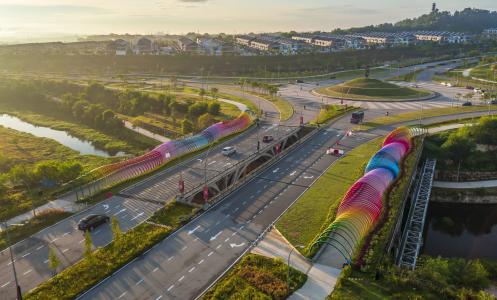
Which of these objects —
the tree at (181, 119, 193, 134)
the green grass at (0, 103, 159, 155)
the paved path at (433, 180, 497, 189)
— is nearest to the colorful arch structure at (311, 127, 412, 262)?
the paved path at (433, 180, 497, 189)

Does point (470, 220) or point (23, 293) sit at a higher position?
point (23, 293)

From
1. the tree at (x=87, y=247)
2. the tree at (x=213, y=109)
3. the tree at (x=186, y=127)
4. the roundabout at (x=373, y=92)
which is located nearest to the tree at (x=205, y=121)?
the tree at (x=186, y=127)

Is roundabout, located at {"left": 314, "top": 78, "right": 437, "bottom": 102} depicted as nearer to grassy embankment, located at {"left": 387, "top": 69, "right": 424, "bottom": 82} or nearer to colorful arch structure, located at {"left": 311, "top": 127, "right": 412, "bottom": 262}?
grassy embankment, located at {"left": 387, "top": 69, "right": 424, "bottom": 82}

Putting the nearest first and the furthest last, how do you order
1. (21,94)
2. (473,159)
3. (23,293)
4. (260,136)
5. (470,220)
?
(23,293) → (470,220) → (473,159) → (260,136) → (21,94)

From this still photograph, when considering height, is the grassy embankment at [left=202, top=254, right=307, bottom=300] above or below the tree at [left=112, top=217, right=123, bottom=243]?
below

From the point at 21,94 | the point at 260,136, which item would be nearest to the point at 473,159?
the point at 260,136

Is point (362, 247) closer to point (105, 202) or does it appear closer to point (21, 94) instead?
point (105, 202)

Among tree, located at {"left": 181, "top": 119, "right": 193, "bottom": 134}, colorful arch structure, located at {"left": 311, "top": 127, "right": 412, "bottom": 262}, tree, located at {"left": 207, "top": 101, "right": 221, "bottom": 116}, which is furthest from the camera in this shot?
tree, located at {"left": 207, "top": 101, "right": 221, "bottom": 116}
